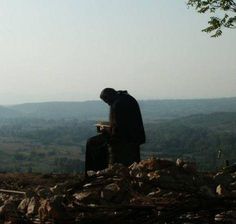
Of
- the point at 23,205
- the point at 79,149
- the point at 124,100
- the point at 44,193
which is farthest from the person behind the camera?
the point at 79,149

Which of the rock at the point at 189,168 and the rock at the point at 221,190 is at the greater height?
the rock at the point at 189,168

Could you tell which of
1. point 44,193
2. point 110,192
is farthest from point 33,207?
point 110,192

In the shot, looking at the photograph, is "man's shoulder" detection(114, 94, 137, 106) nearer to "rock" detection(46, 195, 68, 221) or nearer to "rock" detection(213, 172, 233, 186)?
"rock" detection(213, 172, 233, 186)

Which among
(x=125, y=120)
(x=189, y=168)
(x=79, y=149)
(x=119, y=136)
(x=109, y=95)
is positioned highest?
(x=109, y=95)

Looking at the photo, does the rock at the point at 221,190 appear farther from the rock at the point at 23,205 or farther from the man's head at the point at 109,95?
the man's head at the point at 109,95

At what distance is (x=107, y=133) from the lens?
1327 cm

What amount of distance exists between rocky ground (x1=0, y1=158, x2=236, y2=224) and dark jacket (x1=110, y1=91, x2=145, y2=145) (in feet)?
12.2

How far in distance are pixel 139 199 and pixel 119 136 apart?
240 inches

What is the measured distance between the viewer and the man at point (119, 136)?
521 inches

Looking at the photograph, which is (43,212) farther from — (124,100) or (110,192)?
(124,100)

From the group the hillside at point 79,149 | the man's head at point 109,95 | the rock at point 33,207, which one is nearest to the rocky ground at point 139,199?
the rock at point 33,207

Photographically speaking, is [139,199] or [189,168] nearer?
[139,199]

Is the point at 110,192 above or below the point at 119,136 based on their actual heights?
below

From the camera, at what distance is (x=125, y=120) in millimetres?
13250
